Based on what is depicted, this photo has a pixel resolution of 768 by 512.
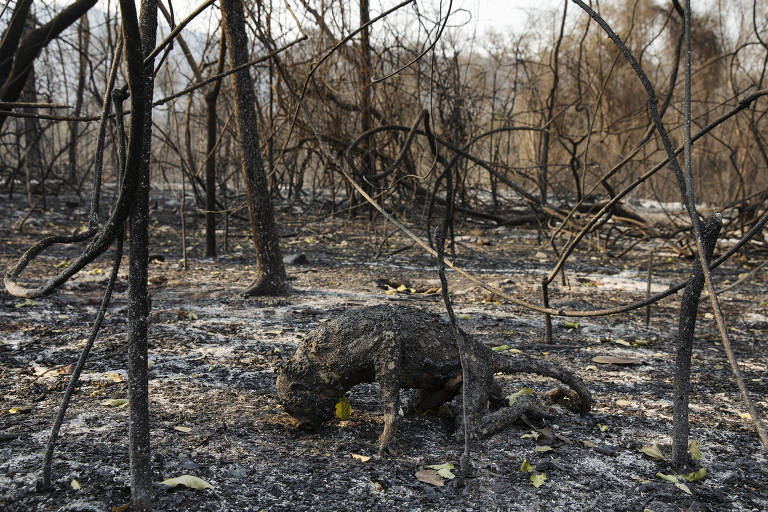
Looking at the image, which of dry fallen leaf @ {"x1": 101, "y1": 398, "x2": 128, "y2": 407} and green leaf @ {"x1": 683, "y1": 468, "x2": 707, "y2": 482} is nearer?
green leaf @ {"x1": 683, "y1": 468, "x2": 707, "y2": 482}

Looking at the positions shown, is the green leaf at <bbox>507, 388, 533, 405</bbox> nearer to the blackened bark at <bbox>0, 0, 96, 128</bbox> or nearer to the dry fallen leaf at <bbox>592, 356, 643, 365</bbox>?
the dry fallen leaf at <bbox>592, 356, 643, 365</bbox>

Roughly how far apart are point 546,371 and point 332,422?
735mm

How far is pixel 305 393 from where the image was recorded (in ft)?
5.86

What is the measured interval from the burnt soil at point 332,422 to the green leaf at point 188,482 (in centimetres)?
1

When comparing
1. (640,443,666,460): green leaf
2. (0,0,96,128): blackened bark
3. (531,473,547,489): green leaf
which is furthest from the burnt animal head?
(0,0,96,128): blackened bark

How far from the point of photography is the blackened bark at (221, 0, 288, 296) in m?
3.51

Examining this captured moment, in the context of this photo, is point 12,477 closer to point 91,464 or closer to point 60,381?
point 91,464

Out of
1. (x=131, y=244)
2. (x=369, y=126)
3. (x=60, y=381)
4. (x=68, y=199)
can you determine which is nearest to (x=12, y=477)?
(x=131, y=244)

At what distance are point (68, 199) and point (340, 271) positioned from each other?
224 inches

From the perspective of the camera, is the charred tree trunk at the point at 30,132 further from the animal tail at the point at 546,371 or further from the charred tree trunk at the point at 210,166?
the animal tail at the point at 546,371

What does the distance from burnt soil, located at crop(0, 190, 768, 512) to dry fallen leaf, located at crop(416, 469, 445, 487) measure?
0.01 meters

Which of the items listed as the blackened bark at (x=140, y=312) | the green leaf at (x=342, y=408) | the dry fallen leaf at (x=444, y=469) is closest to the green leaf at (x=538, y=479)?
the dry fallen leaf at (x=444, y=469)

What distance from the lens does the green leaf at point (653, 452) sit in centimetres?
175

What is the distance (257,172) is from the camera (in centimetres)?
369
